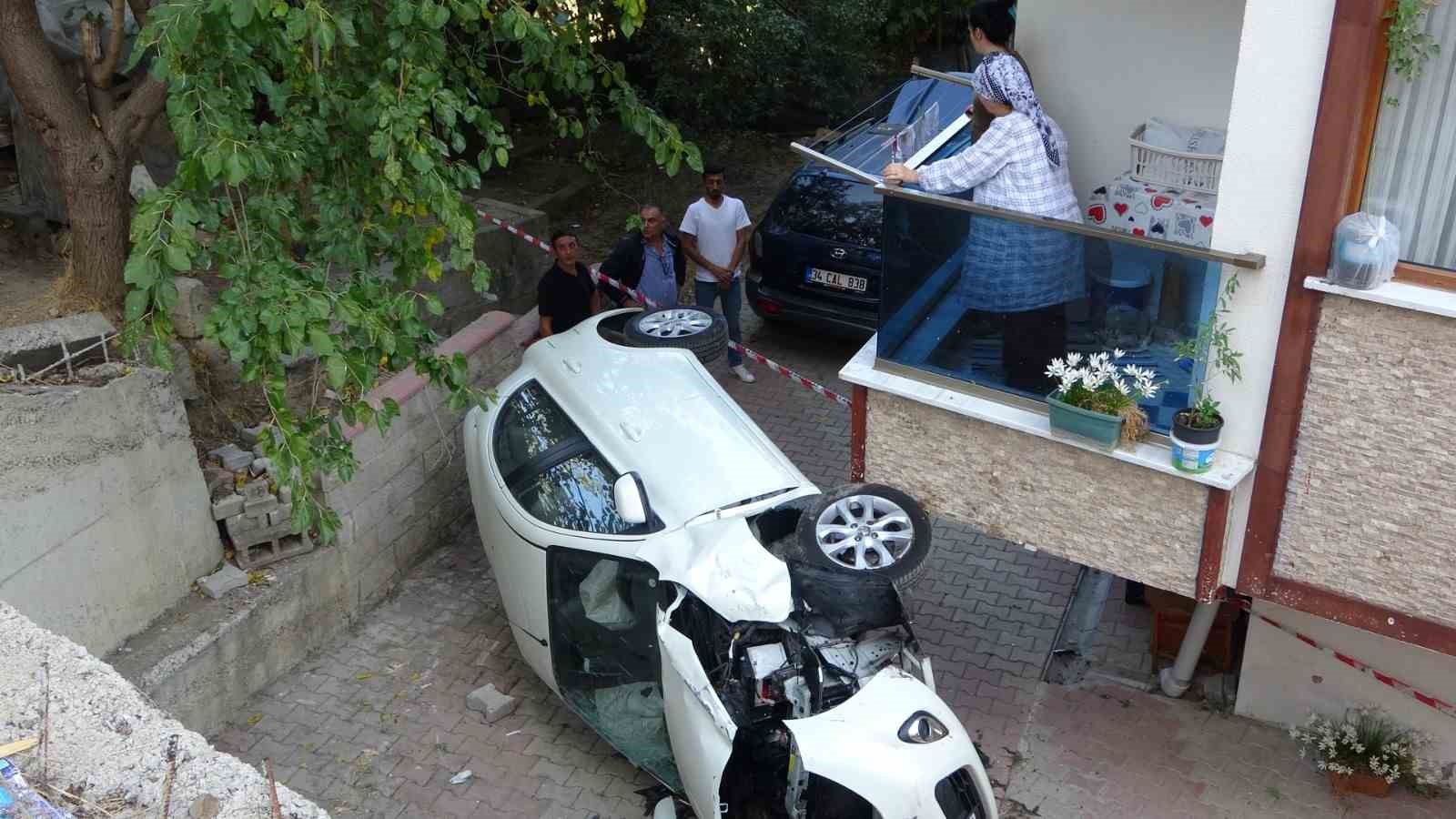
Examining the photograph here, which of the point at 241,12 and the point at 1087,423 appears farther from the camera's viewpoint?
the point at 1087,423

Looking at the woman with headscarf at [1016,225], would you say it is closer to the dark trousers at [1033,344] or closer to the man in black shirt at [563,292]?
the dark trousers at [1033,344]

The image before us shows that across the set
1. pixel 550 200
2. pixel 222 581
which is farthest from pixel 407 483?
pixel 550 200

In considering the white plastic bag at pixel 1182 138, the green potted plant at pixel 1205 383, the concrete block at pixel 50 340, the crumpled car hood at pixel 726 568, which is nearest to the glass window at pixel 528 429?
the crumpled car hood at pixel 726 568

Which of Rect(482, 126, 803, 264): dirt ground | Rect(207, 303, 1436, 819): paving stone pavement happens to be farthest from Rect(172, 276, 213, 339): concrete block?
Rect(482, 126, 803, 264): dirt ground

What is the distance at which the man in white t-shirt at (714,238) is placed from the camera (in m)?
10.2

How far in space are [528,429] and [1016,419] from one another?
108 inches

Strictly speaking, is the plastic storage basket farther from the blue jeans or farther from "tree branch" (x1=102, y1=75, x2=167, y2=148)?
"tree branch" (x1=102, y1=75, x2=167, y2=148)

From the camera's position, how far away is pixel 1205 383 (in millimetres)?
5539

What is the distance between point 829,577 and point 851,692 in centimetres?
54

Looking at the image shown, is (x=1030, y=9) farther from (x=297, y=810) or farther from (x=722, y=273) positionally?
(x=297, y=810)

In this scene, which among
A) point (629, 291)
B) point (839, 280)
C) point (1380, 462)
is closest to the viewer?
point (1380, 462)

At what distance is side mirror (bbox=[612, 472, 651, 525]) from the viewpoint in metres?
6.12

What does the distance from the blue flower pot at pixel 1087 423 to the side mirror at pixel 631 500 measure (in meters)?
1.97

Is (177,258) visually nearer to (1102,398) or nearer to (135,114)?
(135,114)
